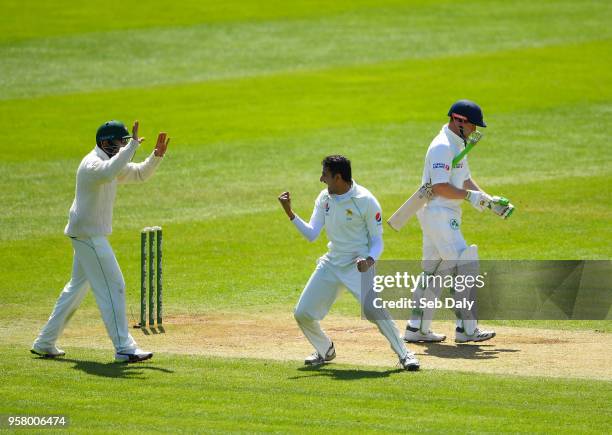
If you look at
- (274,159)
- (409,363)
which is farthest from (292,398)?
(274,159)

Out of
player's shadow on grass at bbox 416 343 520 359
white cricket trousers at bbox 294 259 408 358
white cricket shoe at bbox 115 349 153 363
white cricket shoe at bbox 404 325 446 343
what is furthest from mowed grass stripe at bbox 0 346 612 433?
white cricket shoe at bbox 404 325 446 343

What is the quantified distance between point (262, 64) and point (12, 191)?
12.0 metres

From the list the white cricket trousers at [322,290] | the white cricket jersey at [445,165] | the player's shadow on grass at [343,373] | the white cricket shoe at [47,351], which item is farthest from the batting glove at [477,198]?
the white cricket shoe at [47,351]

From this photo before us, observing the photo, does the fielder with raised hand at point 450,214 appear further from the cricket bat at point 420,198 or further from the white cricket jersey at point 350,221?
the white cricket jersey at point 350,221

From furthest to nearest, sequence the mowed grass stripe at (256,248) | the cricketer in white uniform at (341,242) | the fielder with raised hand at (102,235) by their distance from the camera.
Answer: the mowed grass stripe at (256,248), the fielder with raised hand at (102,235), the cricketer in white uniform at (341,242)

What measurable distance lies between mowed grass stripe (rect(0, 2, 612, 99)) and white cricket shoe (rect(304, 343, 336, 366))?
761 inches

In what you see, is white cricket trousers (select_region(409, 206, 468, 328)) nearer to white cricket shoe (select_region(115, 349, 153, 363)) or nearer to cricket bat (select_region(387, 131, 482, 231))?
cricket bat (select_region(387, 131, 482, 231))

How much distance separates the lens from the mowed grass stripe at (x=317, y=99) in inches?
1000

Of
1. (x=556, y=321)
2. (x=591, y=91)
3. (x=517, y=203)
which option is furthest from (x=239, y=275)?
(x=591, y=91)

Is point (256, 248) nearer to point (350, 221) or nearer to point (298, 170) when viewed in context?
point (298, 170)

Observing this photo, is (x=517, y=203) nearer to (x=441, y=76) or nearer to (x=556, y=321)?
(x=556, y=321)

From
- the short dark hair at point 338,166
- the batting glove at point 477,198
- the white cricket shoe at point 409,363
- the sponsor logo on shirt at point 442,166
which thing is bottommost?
the white cricket shoe at point 409,363

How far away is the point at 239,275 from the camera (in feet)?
52.4

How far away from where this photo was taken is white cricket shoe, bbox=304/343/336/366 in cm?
1102
